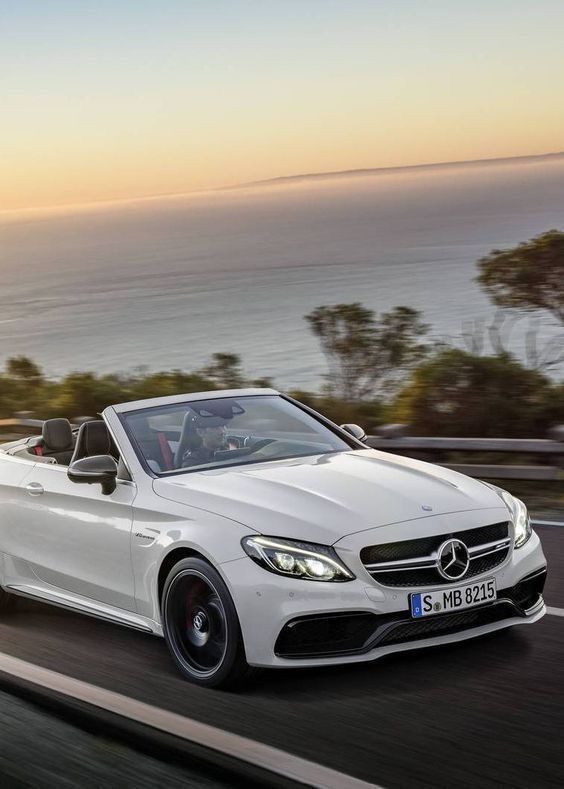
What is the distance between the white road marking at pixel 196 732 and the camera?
4.11m

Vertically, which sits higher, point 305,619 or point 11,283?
point 305,619

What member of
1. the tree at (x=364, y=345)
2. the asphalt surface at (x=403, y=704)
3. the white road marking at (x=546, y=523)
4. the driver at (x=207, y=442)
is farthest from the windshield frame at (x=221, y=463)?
the tree at (x=364, y=345)

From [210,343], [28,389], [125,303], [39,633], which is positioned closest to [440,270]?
[125,303]

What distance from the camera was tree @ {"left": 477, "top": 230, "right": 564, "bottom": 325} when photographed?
19797 millimetres

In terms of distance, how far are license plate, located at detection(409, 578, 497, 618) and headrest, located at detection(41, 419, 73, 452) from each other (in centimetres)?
320

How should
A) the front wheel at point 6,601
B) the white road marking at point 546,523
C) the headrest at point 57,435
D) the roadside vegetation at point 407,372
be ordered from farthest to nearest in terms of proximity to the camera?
the roadside vegetation at point 407,372 → the white road marking at point 546,523 → the headrest at point 57,435 → the front wheel at point 6,601

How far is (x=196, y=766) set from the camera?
14.1 feet

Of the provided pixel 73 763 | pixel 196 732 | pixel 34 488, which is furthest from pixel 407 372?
pixel 73 763

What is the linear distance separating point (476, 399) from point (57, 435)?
8236mm

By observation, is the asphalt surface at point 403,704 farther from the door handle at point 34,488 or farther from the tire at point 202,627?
the door handle at point 34,488

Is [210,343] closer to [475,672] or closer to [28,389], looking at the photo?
[28,389]

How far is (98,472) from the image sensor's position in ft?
20.1

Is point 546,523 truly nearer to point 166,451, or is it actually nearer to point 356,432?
point 356,432

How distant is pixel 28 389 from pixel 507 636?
19.3 metres
